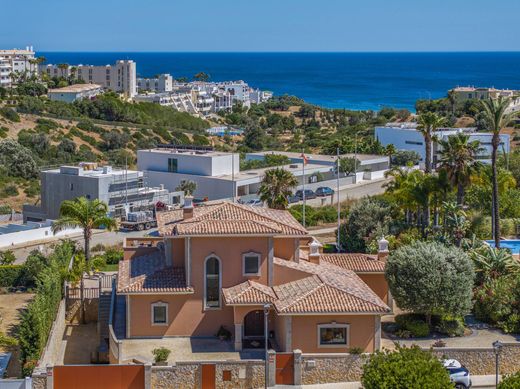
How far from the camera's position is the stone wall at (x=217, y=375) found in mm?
28781

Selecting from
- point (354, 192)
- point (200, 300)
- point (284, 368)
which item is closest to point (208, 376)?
point (284, 368)

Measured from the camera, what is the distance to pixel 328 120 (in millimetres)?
154000

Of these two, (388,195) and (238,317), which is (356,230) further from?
(238,317)

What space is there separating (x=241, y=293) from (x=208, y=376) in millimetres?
4429

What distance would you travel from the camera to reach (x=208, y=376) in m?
29.0

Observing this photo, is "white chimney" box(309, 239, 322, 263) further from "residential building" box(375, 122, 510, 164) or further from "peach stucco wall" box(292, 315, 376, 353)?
"residential building" box(375, 122, 510, 164)

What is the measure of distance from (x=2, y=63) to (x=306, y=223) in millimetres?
141442

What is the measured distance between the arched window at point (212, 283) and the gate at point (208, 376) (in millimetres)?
5122

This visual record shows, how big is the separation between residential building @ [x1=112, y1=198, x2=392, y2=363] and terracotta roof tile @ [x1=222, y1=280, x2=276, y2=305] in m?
0.04

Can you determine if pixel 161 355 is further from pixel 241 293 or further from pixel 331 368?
pixel 331 368

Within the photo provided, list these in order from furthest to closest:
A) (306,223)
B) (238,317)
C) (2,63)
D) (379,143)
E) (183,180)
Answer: (2,63)
(379,143)
(183,180)
(306,223)
(238,317)

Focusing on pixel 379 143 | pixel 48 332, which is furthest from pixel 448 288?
pixel 379 143

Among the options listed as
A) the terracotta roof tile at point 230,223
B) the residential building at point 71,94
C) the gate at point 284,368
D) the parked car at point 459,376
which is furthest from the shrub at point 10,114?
the parked car at point 459,376

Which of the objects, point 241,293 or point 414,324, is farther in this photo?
point 414,324
